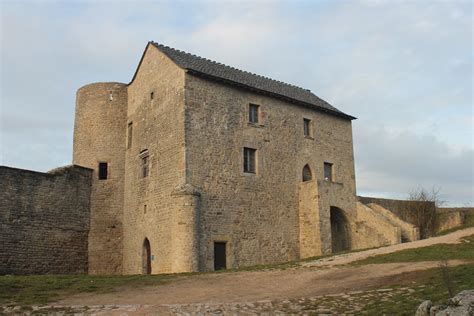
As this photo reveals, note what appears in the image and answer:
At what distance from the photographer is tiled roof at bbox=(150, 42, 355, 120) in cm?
2364

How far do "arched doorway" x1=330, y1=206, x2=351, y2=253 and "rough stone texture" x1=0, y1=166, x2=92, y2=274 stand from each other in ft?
40.3

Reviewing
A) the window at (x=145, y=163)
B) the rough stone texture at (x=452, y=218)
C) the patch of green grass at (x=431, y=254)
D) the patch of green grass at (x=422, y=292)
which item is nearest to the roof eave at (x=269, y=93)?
the window at (x=145, y=163)

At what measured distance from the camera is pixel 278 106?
2602 cm

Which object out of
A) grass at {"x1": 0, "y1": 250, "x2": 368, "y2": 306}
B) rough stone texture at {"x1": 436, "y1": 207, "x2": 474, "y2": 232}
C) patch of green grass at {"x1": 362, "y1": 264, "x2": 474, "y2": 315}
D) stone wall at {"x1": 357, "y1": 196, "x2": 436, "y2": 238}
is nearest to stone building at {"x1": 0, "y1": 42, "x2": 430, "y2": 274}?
stone wall at {"x1": 357, "y1": 196, "x2": 436, "y2": 238}

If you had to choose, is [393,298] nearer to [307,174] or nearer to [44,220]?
[307,174]

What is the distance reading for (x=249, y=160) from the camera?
2436 cm

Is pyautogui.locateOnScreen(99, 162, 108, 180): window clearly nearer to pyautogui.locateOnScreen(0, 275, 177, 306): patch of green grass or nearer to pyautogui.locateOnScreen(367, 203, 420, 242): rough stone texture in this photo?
pyautogui.locateOnScreen(0, 275, 177, 306): patch of green grass

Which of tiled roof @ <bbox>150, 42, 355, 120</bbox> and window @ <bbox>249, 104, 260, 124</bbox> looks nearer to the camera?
tiled roof @ <bbox>150, 42, 355, 120</bbox>

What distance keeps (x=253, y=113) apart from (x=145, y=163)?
→ 5.62m

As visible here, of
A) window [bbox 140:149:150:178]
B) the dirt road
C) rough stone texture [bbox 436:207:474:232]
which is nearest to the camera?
the dirt road

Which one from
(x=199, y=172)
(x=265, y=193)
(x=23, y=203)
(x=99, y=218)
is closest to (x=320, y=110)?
(x=265, y=193)

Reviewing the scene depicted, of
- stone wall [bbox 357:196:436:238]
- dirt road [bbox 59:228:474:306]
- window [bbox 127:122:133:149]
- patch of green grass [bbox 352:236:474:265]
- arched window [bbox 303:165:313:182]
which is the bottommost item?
dirt road [bbox 59:228:474:306]

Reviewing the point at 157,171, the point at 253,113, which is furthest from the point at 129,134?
the point at 253,113

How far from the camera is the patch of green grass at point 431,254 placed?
16.5 metres
